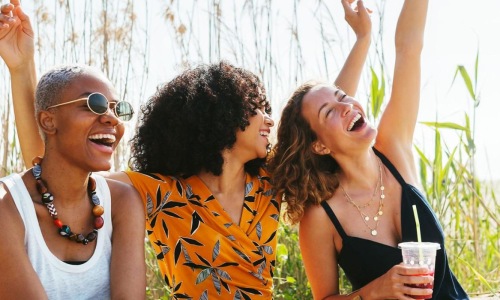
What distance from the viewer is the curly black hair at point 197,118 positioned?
110 inches

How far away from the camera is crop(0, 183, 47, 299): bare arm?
6.97ft

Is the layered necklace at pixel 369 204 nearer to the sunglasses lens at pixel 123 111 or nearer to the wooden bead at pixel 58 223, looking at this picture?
the sunglasses lens at pixel 123 111

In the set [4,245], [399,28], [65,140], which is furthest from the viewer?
[399,28]

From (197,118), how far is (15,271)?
3.06ft

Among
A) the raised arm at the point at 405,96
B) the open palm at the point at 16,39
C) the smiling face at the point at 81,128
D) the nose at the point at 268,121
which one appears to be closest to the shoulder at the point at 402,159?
the raised arm at the point at 405,96

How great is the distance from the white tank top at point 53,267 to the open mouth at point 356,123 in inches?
39.0

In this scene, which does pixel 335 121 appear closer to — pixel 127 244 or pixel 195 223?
pixel 195 223

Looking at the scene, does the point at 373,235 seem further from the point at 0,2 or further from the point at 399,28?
the point at 0,2

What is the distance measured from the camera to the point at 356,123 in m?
2.78

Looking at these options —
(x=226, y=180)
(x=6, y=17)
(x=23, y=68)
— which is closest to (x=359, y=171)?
(x=226, y=180)

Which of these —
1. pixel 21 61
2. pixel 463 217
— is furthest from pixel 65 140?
pixel 463 217

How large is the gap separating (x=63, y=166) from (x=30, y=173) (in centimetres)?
11

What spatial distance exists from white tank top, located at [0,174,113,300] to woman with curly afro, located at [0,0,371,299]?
0.41 metres

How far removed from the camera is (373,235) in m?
2.74
